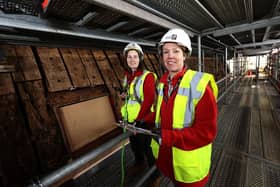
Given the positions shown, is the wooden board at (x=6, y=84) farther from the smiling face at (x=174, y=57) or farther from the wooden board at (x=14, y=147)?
the smiling face at (x=174, y=57)

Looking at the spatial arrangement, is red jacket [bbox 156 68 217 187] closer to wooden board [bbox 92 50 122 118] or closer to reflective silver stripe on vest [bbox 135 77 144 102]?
reflective silver stripe on vest [bbox 135 77 144 102]

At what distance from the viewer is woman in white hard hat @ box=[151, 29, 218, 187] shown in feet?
2.19

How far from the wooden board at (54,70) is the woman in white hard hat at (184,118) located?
162cm

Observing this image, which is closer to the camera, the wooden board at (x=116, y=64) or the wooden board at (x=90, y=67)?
the wooden board at (x=90, y=67)

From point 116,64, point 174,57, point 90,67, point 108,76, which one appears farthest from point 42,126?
A: point 174,57

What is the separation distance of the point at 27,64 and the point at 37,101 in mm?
484

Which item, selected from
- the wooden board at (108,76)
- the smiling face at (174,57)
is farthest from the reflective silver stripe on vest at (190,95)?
the wooden board at (108,76)

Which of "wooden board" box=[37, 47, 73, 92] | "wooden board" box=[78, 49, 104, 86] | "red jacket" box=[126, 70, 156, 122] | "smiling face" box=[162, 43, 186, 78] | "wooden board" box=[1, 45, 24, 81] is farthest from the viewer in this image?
"wooden board" box=[78, 49, 104, 86]

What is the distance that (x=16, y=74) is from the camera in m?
1.60

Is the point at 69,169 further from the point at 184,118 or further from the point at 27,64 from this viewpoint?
the point at 27,64

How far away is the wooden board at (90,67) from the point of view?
2.28 metres

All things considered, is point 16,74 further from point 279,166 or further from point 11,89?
point 279,166

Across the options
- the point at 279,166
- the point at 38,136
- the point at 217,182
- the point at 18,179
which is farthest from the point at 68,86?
the point at 279,166

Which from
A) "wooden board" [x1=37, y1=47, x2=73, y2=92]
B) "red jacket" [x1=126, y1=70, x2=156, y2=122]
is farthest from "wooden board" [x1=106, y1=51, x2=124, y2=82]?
"red jacket" [x1=126, y1=70, x2=156, y2=122]
